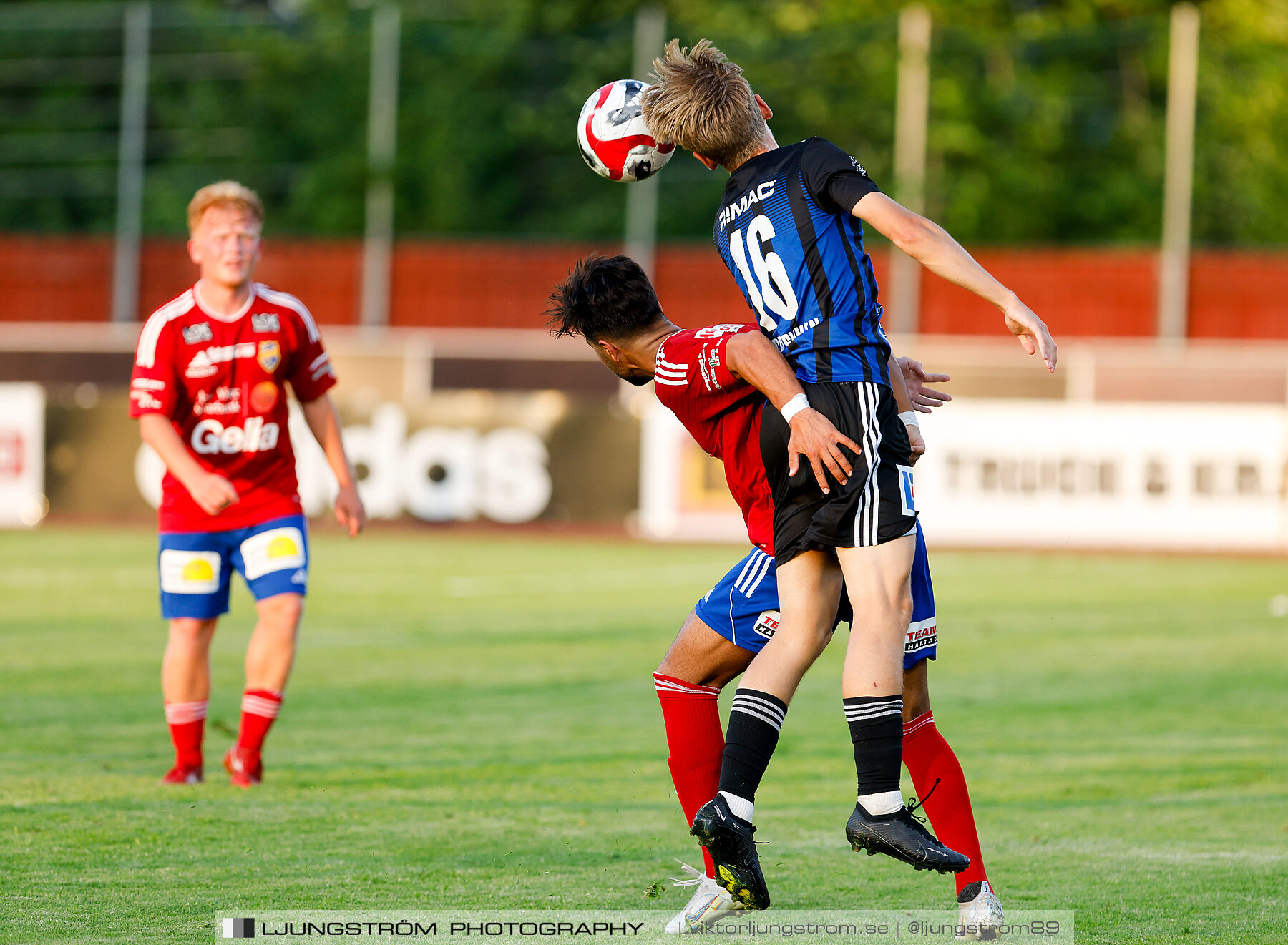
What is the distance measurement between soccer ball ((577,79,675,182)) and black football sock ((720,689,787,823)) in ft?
5.01

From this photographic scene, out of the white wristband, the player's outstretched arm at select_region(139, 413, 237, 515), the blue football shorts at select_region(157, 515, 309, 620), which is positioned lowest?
the blue football shorts at select_region(157, 515, 309, 620)

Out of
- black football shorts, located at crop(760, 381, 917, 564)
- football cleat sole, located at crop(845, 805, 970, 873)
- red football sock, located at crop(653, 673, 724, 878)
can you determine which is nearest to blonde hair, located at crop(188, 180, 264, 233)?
red football sock, located at crop(653, 673, 724, 878)

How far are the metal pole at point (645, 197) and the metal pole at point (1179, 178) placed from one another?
8.61 m

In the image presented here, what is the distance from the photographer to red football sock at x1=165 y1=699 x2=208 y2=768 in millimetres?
6305

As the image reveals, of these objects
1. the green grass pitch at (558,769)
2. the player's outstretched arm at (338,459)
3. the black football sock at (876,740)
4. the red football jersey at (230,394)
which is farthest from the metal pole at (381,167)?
the black football sock at (876,740)

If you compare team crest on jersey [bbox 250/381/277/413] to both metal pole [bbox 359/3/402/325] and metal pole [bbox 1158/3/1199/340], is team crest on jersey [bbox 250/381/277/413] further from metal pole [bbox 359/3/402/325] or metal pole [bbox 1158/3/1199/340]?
metal pole [bbox 359/3/402/325]

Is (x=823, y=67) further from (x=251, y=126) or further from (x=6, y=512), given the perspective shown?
(x=6, y=512)

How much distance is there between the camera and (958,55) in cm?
3216

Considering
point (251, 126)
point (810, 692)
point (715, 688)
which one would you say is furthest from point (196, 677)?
point (251, 126)

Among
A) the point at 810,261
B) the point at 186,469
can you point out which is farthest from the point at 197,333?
the point at 810,261

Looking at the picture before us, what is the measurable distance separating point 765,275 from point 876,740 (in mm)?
1163

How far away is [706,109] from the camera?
4.28m

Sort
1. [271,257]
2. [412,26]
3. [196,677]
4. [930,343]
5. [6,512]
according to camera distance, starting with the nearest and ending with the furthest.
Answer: [196,677] → [6,512] → [930,343] → [271,257] → [412,26]

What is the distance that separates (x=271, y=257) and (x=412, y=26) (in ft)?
20.2
